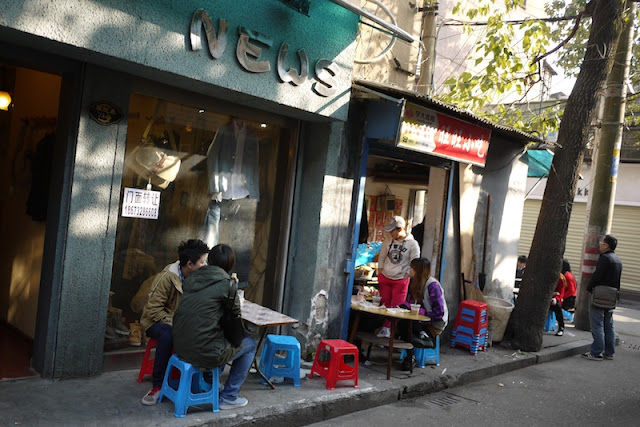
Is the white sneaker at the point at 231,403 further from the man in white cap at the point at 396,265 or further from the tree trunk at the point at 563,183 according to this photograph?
the tree trunk at the point at 563,183

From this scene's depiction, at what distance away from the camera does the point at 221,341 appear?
4664 millimetres

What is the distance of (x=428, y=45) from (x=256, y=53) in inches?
222

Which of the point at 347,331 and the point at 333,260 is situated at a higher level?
the point at 333,260

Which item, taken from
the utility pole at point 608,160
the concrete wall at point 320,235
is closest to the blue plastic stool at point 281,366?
the concrete wall at point 320,235

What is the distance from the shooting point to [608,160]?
11.3 metres

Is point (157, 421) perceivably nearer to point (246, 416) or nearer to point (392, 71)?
point (246, 416)

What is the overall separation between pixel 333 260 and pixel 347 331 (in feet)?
3.45

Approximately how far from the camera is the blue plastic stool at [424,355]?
737 cm

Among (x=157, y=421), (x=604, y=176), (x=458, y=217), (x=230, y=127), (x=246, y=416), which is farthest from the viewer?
(x=604, y=176)

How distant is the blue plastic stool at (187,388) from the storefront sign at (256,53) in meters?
2.89

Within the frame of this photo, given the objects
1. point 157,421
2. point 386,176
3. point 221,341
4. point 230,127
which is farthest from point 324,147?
point 386,176

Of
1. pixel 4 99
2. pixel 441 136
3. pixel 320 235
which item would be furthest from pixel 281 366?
Result: pixel 4 99

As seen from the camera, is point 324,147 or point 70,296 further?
point 324,147

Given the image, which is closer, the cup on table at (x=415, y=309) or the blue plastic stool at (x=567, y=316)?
the cup on table at (x=415, y=309)
